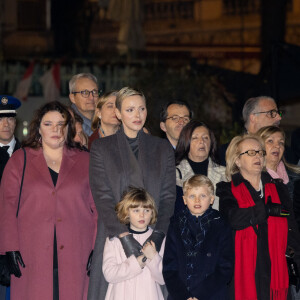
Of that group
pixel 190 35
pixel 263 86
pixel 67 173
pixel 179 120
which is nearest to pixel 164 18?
pixel 190 35

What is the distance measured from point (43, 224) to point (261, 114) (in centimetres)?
254

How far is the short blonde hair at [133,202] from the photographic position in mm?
5215

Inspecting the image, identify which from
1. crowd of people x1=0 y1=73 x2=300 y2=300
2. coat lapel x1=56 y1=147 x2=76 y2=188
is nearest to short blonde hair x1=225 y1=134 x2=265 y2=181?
crowd of people x1=0 y1=73 x2=300 y2=300

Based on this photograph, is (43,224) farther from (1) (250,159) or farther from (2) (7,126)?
(1) (250,159)

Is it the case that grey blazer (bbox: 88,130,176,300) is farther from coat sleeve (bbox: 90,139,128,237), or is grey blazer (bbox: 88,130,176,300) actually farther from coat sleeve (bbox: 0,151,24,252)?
coat sleeve (bbox: 0,151,24,252)

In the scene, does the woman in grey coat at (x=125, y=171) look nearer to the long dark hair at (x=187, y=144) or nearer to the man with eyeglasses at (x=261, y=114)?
the long dark hair at (x=187, y=144)

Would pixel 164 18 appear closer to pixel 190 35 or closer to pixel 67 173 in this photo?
pixel 190 35

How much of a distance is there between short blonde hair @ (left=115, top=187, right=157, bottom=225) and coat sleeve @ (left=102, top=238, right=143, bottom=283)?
0.66 ft

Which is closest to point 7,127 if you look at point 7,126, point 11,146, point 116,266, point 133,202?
point 7,126

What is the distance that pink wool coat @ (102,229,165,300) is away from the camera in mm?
5234

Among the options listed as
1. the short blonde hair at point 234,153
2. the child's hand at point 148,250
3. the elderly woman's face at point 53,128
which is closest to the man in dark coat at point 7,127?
the elderly woman's face at point 53,128

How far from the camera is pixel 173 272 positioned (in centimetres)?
521

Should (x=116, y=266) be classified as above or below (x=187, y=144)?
below

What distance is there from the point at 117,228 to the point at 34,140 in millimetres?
1016
